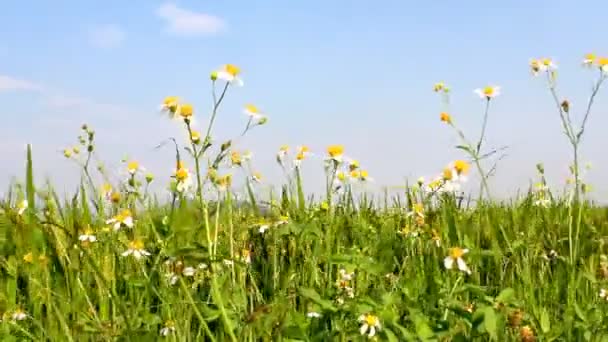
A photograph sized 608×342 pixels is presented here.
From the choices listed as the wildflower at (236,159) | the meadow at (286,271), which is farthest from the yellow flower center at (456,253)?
the wildflower at (236,159)

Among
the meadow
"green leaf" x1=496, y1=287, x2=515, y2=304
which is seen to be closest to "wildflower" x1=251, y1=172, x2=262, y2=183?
the meadow

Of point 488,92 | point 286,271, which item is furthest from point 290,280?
point 488,92

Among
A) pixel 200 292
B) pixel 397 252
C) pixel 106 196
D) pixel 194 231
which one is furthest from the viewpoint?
pixel 106 196

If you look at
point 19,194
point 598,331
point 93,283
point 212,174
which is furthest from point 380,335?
point 19,194

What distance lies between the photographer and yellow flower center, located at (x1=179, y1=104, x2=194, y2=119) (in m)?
2.48

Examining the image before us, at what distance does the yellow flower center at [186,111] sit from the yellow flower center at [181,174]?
249mm

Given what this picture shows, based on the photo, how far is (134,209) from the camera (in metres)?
3.99

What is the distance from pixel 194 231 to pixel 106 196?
1.65 meters

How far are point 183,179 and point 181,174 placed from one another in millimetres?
23

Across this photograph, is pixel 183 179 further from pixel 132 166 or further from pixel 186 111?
pixel 132 166

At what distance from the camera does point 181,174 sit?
8.77ft

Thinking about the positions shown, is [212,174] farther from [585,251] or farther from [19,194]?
[585,251]

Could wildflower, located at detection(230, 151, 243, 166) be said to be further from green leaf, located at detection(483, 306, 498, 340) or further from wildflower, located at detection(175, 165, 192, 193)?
green leaf, located at detection(483, 306, 498, 340)

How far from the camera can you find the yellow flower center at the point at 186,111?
2.48 meters
